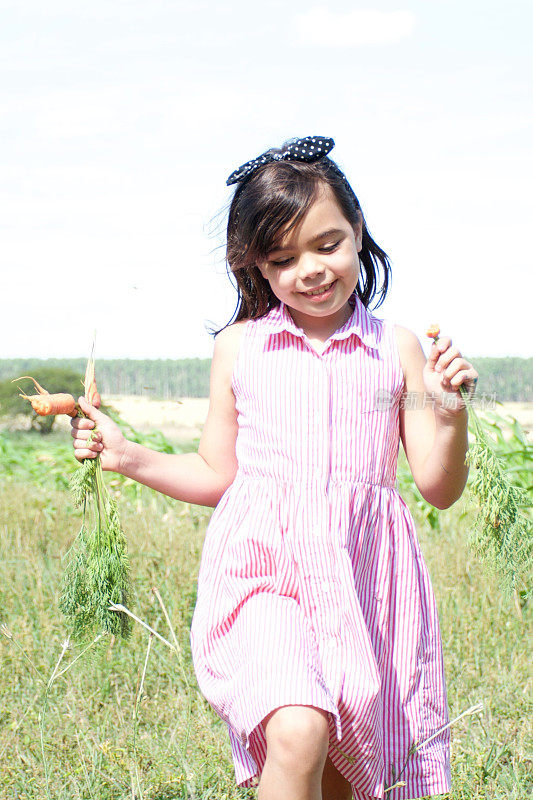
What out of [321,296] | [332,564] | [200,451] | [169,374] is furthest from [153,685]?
[169,374]

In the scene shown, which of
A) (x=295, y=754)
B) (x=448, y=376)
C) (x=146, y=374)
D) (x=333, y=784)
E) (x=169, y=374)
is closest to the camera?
(x=295, y=754)

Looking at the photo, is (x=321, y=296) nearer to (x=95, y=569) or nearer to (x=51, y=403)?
(x=51, y=403)

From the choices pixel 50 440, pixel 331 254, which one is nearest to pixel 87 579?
pixel 331 254

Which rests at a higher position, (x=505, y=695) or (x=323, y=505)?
(x=323, y=505)

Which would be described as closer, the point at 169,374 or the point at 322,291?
the point at 322,291

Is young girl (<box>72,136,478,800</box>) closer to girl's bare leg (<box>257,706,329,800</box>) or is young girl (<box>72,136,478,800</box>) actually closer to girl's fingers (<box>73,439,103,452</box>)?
girl's fingers (<box>73,439,103,452</box>)

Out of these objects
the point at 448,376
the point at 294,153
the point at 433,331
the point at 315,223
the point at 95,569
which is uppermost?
the point at 294,153

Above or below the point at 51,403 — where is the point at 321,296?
above

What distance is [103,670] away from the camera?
11.9 feet

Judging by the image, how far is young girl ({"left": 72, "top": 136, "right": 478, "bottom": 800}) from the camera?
2197mm

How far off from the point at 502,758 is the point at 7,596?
2.41m

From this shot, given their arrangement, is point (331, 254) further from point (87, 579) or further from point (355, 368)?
point (87, 579)

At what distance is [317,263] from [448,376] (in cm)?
45

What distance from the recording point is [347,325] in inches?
99.1
